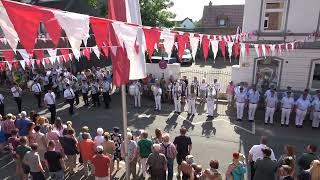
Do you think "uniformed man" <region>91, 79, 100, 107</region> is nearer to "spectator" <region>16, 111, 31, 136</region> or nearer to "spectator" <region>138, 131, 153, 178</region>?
"spectator" <region>16, 111, 31, 136</region>

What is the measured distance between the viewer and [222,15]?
143ft

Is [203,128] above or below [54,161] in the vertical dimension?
below

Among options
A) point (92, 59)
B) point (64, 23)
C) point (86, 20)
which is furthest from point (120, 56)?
point (92, 59)

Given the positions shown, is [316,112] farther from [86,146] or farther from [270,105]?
[86,146]

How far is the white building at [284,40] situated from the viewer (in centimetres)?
1611

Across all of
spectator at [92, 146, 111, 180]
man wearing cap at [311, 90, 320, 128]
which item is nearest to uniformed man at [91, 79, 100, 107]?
spectator at [92, 146, 111, 180]

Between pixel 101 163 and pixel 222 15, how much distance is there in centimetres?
3965

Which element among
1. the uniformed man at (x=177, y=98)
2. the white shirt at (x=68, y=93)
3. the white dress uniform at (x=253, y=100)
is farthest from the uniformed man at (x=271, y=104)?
the white shirt at (x=68, y=93)

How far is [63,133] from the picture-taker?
29.1ft

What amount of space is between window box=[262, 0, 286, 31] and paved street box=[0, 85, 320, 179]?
189 inches

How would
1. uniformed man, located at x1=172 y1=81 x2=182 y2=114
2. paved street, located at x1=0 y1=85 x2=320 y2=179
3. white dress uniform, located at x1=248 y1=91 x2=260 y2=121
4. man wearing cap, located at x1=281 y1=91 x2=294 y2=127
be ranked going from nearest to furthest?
1. paved street, located at x1=0 y1=85 x2=320 y2=179
2. man wearing cap, located at x1=281 y1=91 x2=294 y2=127
3. white dress uniform, located at x1=248 y1=91 x2=260 y2=121
4. uniformed man, located at x1=172 y1=81 x2=182 y2=114

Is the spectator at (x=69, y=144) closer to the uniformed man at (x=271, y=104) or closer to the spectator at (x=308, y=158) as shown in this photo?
the spectator at (x=308, y=158)

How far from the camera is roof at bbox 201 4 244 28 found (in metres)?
43.6

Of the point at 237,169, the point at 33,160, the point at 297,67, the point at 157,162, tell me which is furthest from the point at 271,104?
the point at 33,160
